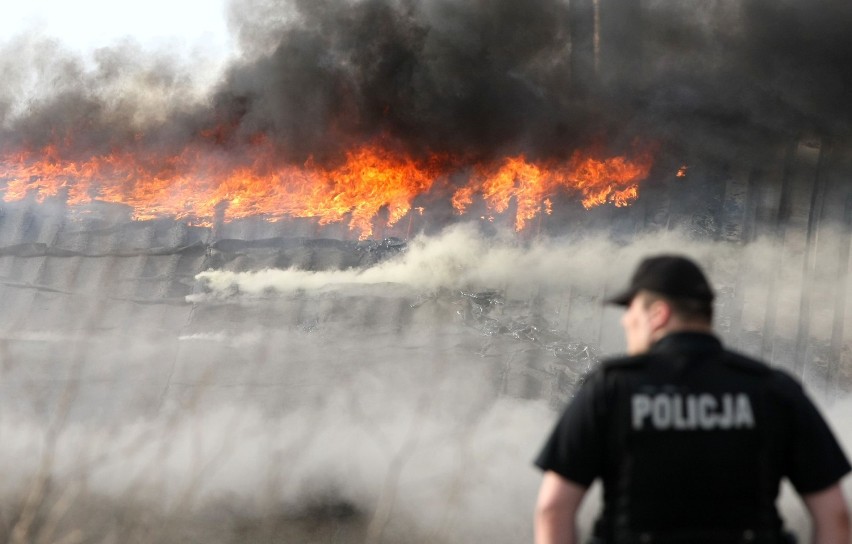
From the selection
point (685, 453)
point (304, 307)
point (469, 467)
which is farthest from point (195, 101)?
point (685, 453)

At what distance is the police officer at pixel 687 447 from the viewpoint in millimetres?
1930

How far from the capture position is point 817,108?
7645 millimetres

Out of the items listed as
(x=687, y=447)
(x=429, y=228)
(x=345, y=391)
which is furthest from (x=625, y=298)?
(x=429, y=228)

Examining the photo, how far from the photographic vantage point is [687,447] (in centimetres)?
194

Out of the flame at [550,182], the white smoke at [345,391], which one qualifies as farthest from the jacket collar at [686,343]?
the flame at [550,182]

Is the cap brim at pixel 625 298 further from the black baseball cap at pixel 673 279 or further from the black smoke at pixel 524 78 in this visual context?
the black smoke at pixel 524 78

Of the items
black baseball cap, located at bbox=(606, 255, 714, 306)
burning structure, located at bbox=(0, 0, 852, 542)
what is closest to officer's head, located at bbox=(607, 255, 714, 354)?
black baseball cap, located at bbox=(606, 255, 714, 306)

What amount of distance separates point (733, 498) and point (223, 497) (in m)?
4.50

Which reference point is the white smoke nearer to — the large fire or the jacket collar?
the large fire

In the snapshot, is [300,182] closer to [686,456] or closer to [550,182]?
[550,182]

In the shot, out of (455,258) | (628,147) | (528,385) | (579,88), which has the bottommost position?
(528,385)

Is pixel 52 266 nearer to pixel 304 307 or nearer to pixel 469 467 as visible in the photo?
pixel 304 307

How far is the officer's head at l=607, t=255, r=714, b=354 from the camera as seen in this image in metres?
2.03

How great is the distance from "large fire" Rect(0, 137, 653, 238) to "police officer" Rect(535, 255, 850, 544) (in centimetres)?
619
